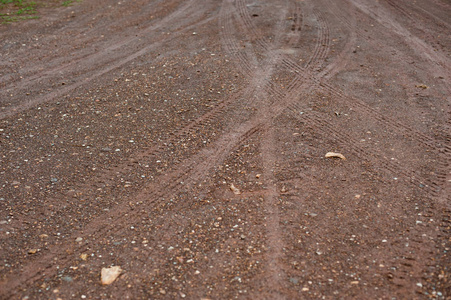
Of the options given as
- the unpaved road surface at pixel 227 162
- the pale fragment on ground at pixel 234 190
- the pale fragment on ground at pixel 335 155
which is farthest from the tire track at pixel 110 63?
the pale fragment on ground at pixel 335 155

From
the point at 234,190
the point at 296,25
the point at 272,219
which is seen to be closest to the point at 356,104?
the point at 234,190

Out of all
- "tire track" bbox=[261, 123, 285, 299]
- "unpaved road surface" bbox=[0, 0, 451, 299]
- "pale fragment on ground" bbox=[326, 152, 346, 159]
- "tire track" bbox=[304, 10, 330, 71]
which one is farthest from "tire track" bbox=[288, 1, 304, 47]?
"pale fragment on ground" bbox=[326, 152, 346, 159]

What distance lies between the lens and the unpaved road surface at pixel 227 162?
3.84 m

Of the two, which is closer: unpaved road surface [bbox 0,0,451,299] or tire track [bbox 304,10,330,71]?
unpaved road surface [bbox 0,0,451,299]

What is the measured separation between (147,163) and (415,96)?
14.1 ft

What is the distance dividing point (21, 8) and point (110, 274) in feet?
30.7

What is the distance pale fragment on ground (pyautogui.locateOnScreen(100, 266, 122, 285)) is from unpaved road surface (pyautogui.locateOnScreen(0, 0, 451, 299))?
65mm

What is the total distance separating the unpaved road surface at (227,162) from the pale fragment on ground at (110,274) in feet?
0.21

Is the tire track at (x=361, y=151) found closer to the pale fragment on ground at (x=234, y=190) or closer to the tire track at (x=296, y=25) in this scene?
the pale fragment on ground at (x=234, y=190)

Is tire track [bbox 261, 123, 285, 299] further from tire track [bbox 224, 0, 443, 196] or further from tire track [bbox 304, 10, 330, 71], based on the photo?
tire track [bbox 304, 10, 330, 71]

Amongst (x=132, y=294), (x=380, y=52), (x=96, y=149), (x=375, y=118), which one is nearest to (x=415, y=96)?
(x=375, y=118)

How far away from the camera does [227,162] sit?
533cm

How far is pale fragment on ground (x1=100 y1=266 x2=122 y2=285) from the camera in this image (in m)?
3.75

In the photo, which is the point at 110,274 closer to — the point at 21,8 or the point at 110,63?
the point at 110,63
